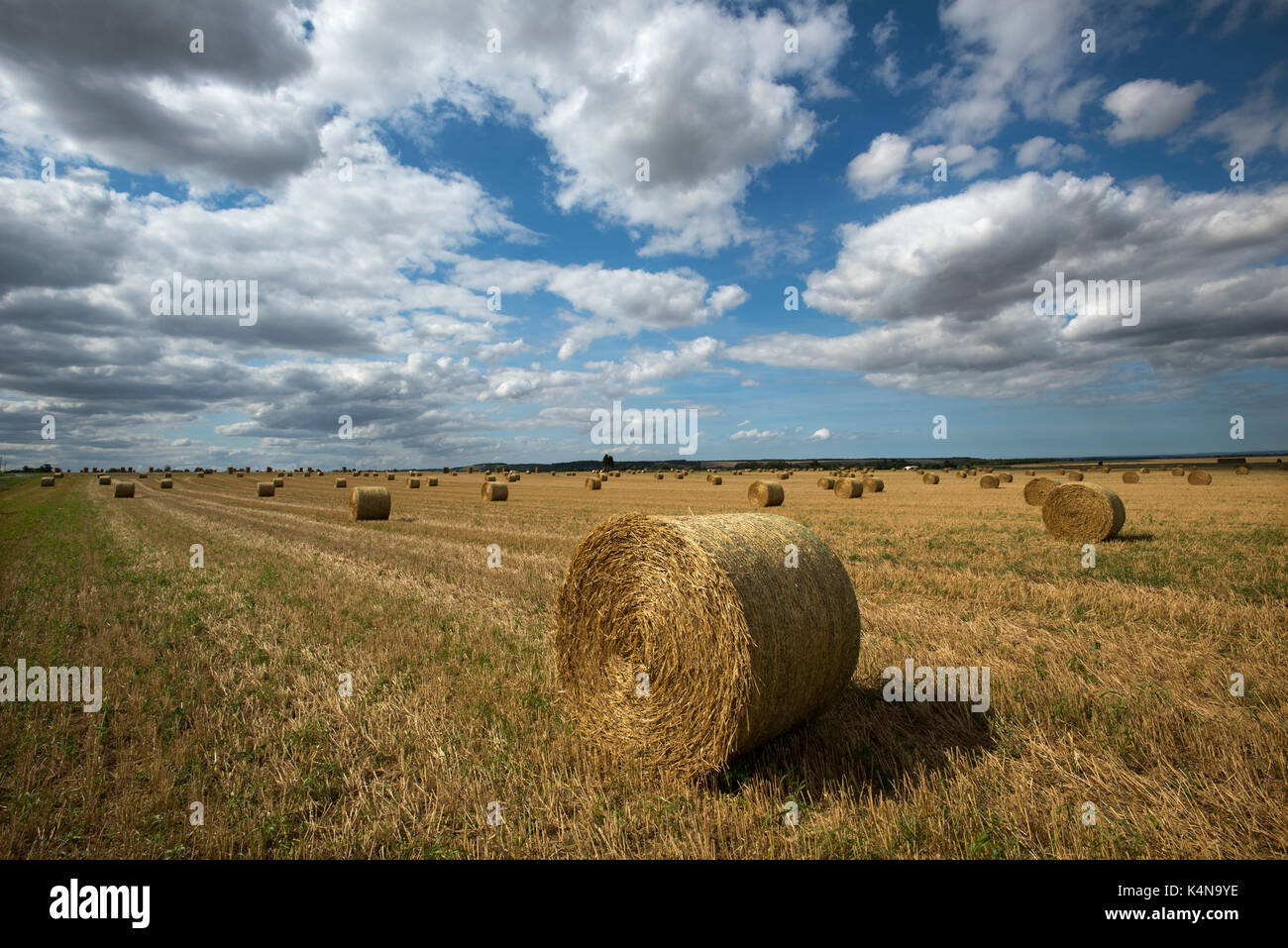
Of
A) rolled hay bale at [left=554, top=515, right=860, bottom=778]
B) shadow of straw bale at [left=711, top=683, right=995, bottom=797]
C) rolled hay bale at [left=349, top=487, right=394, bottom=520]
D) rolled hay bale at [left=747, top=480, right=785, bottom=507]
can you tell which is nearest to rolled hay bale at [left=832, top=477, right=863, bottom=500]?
rolled hay bale at [left=747, top=480, right=785, bottom=507]

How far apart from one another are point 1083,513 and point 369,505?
24.5 m

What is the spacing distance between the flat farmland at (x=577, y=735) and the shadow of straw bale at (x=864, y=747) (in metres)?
0.03

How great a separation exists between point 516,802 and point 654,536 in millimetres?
2299

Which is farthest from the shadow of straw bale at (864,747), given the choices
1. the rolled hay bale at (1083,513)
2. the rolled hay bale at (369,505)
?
the rolled hay bale at (369,505)

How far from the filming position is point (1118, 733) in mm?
4898

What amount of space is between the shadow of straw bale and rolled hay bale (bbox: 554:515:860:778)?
0.21 m

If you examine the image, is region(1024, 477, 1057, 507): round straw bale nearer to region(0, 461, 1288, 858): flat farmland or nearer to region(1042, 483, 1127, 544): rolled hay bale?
region(1042, 483, 1127, 544): rolled hay bale

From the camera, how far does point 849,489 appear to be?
118 feet

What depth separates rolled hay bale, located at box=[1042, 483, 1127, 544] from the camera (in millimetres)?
15469

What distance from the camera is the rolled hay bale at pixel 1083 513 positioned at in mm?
15469

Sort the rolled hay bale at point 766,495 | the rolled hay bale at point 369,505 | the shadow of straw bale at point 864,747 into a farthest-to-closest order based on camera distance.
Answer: the rolled hay bale at point 766,495 → the rolled hay bale at point 369,505 → the shadow of straw bale at point 864,747

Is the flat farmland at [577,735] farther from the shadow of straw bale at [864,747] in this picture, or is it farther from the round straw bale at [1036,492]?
the round straw bale at [1036,492]
